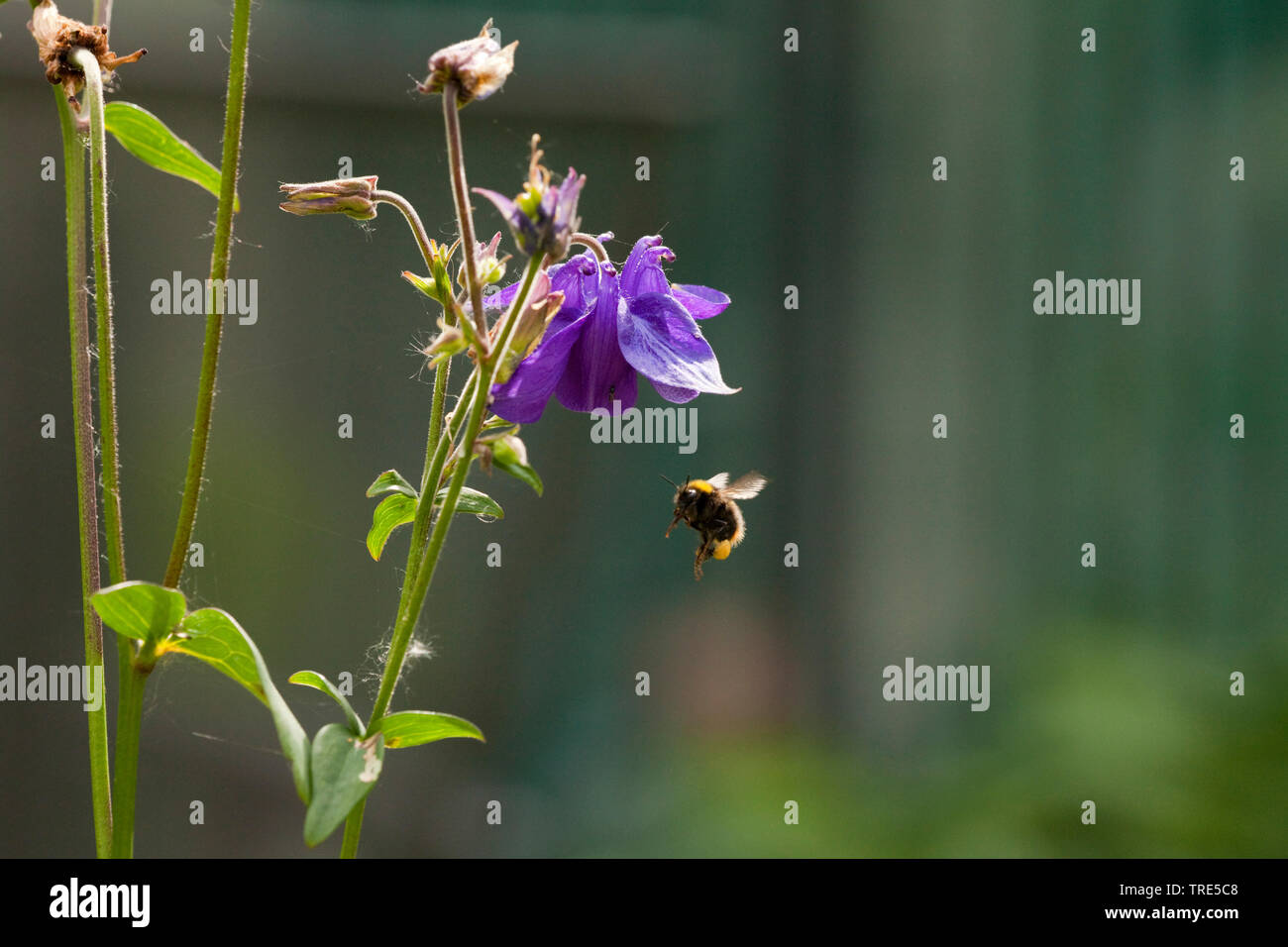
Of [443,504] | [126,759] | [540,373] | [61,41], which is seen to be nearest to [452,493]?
[443,504]

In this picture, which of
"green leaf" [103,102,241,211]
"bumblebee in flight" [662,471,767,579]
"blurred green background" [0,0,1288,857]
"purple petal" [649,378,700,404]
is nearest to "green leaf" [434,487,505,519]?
"purple petal" [649,378,700,404]

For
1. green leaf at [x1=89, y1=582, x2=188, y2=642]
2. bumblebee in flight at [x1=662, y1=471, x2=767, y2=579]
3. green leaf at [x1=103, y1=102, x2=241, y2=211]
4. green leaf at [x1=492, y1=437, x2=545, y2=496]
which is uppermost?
green leaf at [x1=103, y1=102, x2=241, y2=211]

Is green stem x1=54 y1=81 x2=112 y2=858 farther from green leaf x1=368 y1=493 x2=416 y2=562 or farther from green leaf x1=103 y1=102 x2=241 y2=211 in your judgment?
green leaf x1=368 y1=493 x2=416 y2=562

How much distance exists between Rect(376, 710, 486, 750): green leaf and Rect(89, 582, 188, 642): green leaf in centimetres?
13

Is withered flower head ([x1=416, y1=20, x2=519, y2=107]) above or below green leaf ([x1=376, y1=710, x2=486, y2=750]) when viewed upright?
above

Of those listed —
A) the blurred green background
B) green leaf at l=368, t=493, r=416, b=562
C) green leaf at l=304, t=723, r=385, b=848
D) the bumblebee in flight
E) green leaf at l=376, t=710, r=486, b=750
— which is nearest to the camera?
green leaf at l=304, t=723, r=385, b=848

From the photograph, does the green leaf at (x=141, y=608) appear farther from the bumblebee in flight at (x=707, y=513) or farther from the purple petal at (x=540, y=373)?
the bumblebee in flight at (x=707, y=513)

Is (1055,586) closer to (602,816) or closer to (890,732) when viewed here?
(890,732)

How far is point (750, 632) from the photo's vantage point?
2.51 m

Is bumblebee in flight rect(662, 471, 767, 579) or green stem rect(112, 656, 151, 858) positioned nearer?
green stem rect(112, 656, 151, 858)

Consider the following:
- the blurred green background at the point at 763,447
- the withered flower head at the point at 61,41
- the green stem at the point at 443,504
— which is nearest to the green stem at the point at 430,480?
the green stem at the point at 443,504

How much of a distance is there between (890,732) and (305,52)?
2.01m

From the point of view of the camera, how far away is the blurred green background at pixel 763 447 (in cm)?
215

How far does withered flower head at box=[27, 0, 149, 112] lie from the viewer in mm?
608
